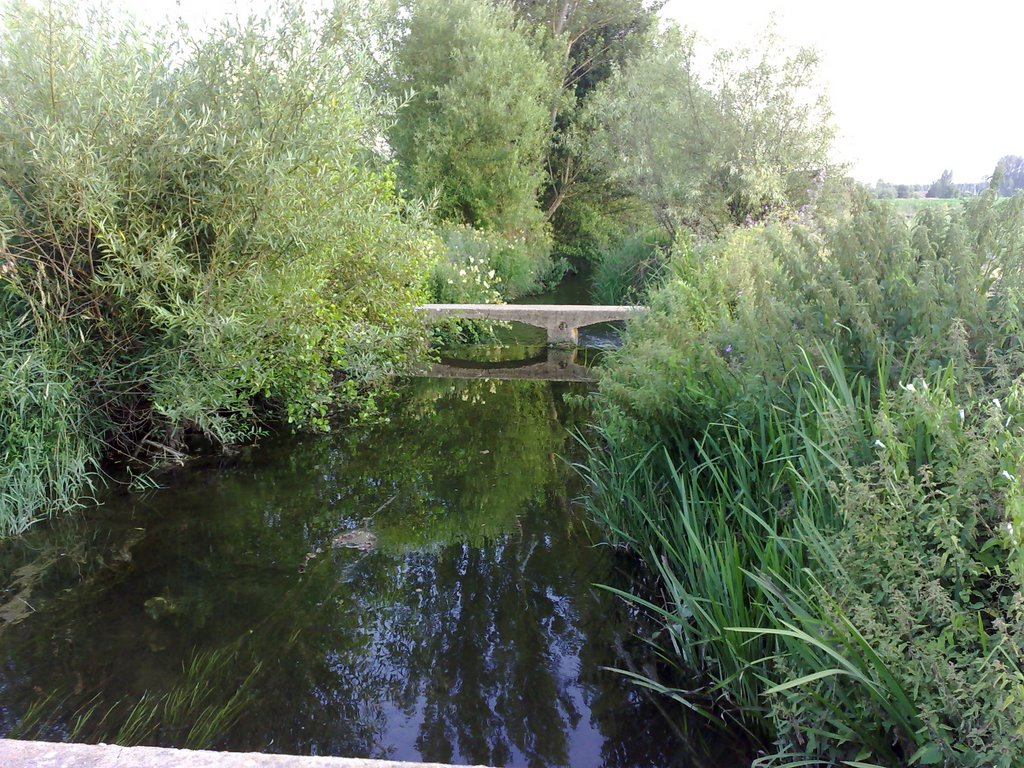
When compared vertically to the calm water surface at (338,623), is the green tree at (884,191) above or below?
above

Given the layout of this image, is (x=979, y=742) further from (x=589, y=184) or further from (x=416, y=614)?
(x=589, y=184)

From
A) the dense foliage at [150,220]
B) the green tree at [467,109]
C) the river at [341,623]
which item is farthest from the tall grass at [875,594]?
the green tree at [467,109]

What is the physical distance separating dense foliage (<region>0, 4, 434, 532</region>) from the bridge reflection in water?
4.22 metres

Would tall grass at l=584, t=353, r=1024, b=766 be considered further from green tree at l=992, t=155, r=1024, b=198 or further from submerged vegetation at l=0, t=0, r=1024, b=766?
green tree at l=992, t=155, r=1024, b=198

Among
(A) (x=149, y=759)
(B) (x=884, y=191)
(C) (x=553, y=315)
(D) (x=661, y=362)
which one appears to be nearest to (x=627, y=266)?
(C) (x=553, y=315)

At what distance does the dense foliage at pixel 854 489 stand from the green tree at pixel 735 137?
10.3 m

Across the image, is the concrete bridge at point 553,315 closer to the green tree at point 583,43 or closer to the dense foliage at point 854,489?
the dense foliage at point 854,489

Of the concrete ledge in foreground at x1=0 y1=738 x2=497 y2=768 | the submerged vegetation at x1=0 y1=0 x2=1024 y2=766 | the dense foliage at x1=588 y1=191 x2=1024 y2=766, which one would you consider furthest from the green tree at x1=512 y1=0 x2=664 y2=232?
the concrete ledge in foreground at x1=0 y1=738 x2=497 y2=768

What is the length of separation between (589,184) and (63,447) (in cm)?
2302

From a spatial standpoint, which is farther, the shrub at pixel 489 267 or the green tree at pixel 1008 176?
the shrub at pixel 489 267

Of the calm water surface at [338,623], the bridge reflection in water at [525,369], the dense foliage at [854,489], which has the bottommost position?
the bridge reflection in water at [525,369]

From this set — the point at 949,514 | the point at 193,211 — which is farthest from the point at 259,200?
the point at 949,514

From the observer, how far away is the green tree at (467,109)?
19.8 metres

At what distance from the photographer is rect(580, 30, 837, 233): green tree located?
14.4 m
